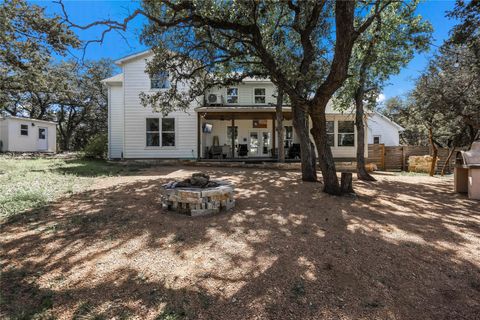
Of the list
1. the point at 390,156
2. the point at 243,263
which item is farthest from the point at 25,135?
the point at 390,156

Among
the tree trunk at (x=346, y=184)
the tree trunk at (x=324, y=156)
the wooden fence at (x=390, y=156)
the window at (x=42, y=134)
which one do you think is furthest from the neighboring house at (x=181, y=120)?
the window at (x=42, y=134)

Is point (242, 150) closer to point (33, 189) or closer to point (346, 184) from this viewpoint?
point (346, 184)

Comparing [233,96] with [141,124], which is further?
[233,96]

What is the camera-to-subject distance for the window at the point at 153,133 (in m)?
14.7

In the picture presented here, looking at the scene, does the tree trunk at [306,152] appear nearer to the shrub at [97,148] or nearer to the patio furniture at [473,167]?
the patio furniture at [473,167]

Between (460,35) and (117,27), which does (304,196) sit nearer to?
(460,35)

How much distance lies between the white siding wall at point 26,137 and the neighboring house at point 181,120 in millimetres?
11570

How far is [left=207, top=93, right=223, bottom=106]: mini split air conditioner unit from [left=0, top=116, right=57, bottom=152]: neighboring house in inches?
673

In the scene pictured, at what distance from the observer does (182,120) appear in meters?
14.7

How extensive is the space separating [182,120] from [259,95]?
5571mm

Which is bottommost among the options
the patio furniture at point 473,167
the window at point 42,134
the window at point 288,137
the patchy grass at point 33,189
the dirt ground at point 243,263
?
the dirt ground at point 243,263

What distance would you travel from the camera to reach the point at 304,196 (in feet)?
20.7

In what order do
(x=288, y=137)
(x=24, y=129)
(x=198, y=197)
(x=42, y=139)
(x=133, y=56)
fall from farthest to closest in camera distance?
(x=42, y=139)
(x=24, y=129)
(x=288, y=137)
(x=133, y=56)
(x=198, y=197)

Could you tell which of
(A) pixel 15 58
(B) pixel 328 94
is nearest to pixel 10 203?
(B) pixel 328 94
